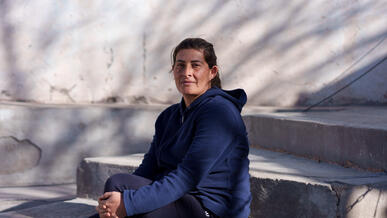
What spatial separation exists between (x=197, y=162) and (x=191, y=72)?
40 cm

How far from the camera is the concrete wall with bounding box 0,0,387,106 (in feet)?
15.0

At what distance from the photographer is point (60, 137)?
4398mm

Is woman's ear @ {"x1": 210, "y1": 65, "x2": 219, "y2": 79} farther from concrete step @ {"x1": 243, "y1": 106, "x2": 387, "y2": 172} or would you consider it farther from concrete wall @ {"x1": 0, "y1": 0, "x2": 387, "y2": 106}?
concrete wall @ {"x1": 0, "y1": 0, "x2": 387, "y2": 106}

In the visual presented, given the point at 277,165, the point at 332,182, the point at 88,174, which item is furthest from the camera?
the point at 88,174

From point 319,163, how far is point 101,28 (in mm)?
2234

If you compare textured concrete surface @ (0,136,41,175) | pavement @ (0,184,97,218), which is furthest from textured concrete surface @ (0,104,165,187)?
pavement @ (0,184,97,218)

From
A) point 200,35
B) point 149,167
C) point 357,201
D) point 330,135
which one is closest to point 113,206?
point 149,167

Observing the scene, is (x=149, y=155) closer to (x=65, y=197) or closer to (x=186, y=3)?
(x=65, y=197)

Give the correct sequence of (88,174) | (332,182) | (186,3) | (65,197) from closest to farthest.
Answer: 1. (332,182)
2. (88,174)
3. (65,197)
4. (186,3)

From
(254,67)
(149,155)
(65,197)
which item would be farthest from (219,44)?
(149,155)

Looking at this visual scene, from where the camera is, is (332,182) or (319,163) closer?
(332,182)

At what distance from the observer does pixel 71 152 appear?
4418 mm

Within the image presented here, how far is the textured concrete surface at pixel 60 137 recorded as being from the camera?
4.31m

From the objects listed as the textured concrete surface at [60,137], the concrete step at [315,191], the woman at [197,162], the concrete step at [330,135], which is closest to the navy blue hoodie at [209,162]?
the woman at [197,162]
